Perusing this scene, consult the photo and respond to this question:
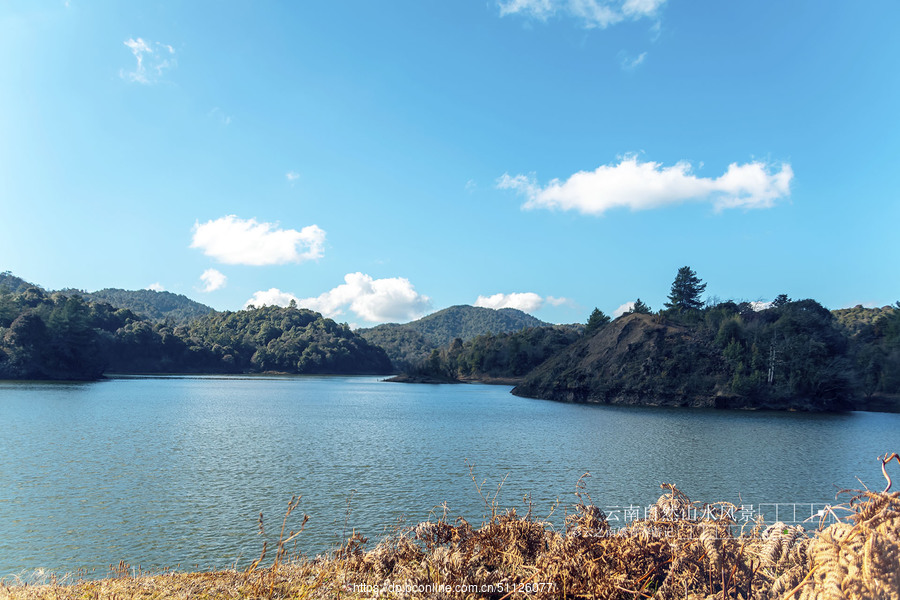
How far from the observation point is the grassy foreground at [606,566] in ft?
12.0

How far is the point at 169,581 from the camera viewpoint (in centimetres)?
803

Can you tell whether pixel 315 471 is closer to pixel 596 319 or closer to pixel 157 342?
pixel 596 319

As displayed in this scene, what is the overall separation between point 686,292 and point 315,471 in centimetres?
8940

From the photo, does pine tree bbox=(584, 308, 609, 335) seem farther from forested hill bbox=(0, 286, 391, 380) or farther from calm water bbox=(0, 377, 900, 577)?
forested hill bbox=(0, 286, 391, 380)

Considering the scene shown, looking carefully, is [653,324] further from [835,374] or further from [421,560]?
[421,560]

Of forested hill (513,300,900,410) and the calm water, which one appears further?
forested hill (513,300,900,410)

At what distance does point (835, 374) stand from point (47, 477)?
75.7 meters

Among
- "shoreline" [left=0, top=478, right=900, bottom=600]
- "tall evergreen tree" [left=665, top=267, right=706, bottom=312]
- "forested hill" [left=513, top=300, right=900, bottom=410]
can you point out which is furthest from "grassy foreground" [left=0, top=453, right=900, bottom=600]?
"tall evergreen tree" [left=665, top=267, right=706, bottom=312]

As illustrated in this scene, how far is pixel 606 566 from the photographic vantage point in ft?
19.3

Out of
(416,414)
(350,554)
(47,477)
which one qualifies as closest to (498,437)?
(416,414)

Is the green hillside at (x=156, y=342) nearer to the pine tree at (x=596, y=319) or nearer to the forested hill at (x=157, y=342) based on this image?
the forested hill at (x=157, y=342)

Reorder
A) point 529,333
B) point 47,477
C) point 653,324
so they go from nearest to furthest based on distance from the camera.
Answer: point 47,477
point 653,324
point 529,333

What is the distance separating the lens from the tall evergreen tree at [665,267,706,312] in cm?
9469

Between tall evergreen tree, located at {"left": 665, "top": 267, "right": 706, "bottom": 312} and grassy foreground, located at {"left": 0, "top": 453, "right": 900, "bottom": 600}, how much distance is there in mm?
95654
